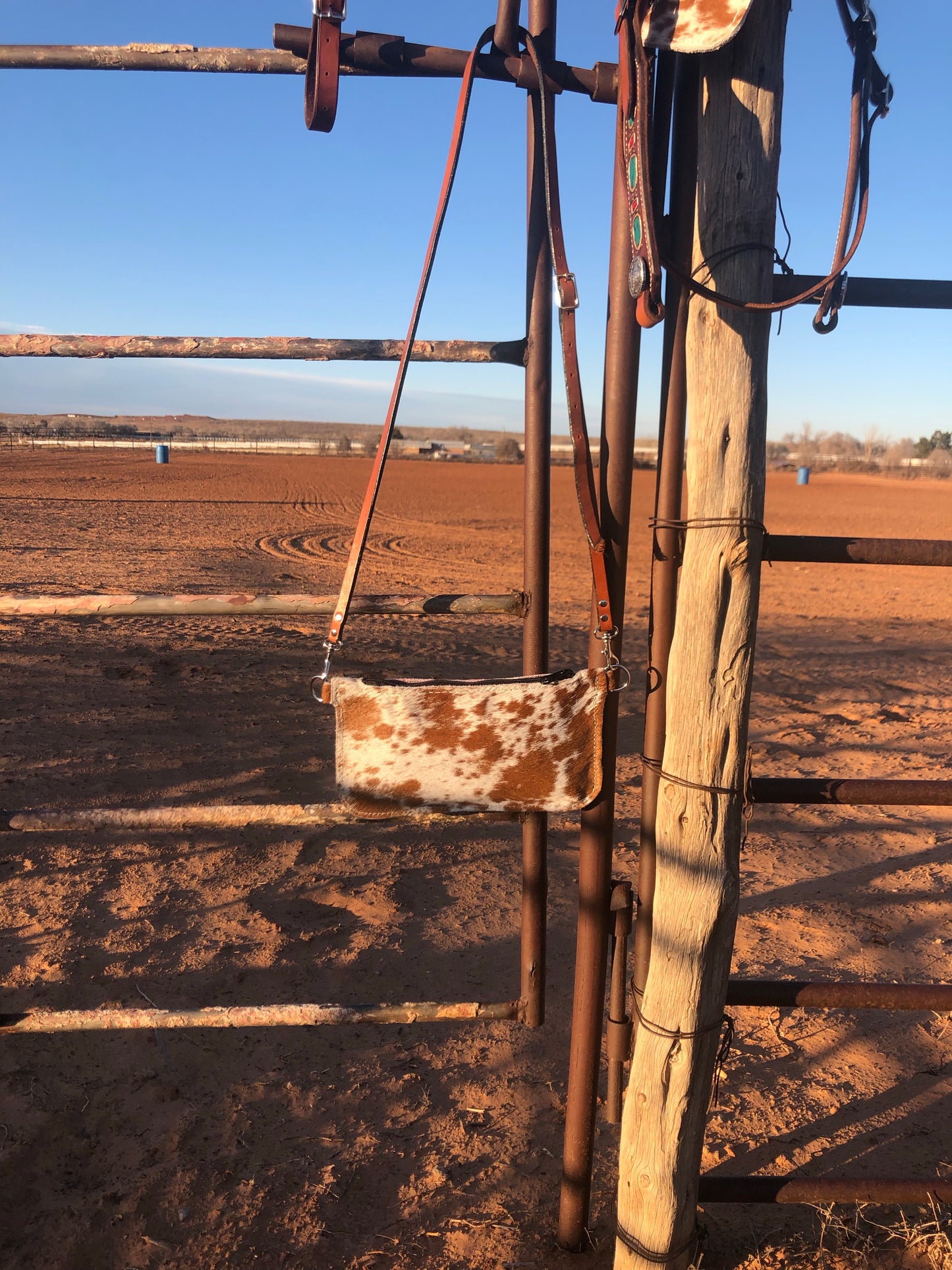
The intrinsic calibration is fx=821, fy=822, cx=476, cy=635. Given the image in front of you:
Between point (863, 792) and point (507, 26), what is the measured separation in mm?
1576

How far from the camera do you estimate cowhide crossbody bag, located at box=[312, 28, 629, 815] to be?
1519 mm

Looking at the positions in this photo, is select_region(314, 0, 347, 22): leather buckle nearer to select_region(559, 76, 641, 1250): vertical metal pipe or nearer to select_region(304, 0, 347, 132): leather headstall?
select_region(304, 0, 347, 132): leather headstall

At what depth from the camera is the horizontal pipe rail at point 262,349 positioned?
1517mm

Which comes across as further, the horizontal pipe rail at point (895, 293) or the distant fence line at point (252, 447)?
the distant fence line at point (252, 447)

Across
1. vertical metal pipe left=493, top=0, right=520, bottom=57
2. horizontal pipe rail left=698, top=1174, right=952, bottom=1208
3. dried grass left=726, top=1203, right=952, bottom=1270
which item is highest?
vertical metal pipe left=493, top=0, right=520, bottom=57

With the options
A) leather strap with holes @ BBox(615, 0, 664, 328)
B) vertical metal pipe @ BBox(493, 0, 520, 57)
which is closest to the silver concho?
leather strap with holes @ BBox(615, 0, 664, 328)

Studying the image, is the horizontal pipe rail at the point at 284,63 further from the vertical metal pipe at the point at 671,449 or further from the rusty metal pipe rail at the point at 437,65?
the vertical metal pipe at the point at 671,449

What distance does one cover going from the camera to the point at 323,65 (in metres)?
1.37

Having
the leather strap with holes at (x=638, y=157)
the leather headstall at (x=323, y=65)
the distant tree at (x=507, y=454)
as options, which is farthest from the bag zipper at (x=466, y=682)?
Answer: the distant tree at (x=507, y=454)

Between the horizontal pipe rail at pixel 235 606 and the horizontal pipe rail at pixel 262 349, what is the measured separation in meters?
0.45

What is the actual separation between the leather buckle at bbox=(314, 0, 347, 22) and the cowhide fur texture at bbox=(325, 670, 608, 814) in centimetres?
111

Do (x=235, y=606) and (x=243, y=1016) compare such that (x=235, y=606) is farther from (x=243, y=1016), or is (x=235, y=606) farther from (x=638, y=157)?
(x=638, y=157)

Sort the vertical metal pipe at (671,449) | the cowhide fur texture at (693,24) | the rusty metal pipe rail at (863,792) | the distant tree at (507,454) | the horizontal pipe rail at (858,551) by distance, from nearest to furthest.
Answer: the cowhide fur texture at (693,24), the vertical metal pipe at (671,449), the horizontal pipe rail at (858,551), the rusty metal pipe rail at (863,792), the distant tree at (507,454)

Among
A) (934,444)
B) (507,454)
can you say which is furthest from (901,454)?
(507,454)
